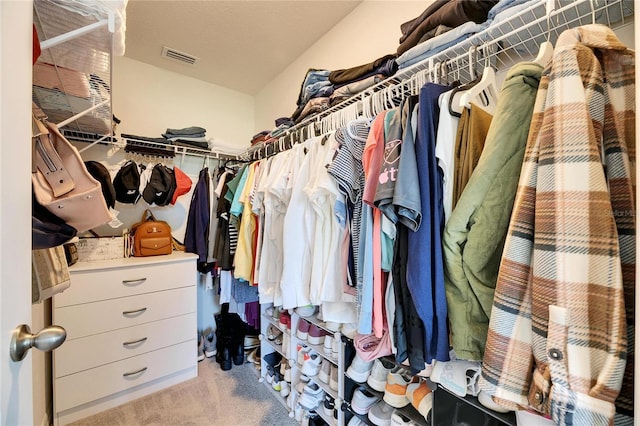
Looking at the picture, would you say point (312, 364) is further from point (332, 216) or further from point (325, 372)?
point (332, 216)

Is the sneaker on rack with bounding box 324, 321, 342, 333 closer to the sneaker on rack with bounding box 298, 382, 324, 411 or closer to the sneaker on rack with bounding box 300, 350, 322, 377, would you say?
the sneaker on rack with bounding box 300, 350, 322, 377

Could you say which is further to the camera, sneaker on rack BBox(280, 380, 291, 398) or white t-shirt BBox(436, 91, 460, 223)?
sneaker on rack BBox(280, 380, 291, 398)

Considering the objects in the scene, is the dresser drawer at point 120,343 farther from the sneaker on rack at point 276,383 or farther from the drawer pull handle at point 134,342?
the sneaker on rack at point 276,383

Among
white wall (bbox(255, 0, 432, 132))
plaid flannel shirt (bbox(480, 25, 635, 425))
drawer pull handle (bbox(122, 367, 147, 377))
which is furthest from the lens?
drawer pull handle (bbox(122, 367, 147, 377))

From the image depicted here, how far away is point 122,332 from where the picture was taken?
1.62m

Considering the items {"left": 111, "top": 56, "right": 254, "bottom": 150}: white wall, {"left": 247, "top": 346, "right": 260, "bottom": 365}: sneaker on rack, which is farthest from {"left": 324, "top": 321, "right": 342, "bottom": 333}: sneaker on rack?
{"left": 111, "top": 56, "right": 254, "bottom": 150}: white wall

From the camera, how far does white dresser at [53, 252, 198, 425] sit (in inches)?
57.9

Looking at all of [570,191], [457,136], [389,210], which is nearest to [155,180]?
[389,210]

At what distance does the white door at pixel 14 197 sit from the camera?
0.40 m

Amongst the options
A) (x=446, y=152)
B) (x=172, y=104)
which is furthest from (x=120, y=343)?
(x=446, y=152)

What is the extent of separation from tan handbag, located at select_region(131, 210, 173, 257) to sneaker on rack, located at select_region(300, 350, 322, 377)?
1.32 metres

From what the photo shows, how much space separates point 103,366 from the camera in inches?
61.5

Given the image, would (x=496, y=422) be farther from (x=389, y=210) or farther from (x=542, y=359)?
(x=389, y=210)

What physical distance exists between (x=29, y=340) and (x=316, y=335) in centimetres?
116
